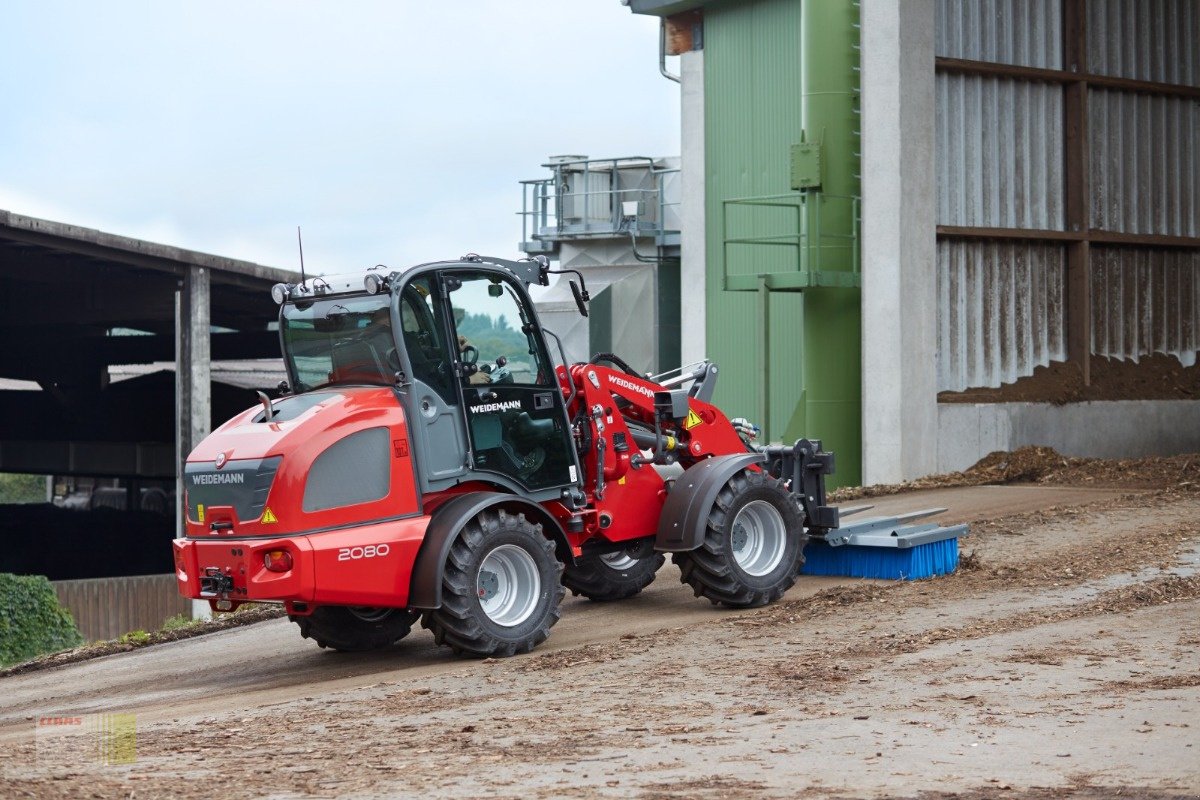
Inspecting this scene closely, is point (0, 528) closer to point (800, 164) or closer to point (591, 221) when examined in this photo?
point (591, 221)

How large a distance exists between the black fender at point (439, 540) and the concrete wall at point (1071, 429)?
13.9m

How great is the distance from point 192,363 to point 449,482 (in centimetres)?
1390

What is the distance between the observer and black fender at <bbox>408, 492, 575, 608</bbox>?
9625 millimetres

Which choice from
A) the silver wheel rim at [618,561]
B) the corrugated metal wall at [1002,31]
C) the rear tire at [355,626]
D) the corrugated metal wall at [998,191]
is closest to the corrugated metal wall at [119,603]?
the silver wheel rim at [618,561]

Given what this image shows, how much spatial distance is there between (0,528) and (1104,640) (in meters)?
30.9

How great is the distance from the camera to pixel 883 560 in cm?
1271

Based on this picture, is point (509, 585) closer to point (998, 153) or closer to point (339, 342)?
point (339, 342)

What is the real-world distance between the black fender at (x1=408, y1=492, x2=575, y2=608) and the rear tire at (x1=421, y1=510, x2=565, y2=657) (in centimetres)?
10

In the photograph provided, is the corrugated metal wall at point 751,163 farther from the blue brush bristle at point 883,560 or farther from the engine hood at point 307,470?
the engine hood at point 307,470

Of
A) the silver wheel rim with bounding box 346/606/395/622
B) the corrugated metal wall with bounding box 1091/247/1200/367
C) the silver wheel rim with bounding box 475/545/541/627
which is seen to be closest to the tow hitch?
the silver wheel rim with bounding box 346/606/395/622

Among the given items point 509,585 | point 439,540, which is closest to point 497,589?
point 509,585

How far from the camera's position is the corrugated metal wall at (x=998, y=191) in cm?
2266

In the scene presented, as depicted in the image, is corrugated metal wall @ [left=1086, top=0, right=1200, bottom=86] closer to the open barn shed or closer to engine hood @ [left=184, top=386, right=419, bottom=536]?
the open barn shed

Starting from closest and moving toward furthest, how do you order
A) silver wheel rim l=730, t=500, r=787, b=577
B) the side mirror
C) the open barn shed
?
the side mirror → silver wheel rim l=730, t=500, r=787, b=577 → the open barn shed
